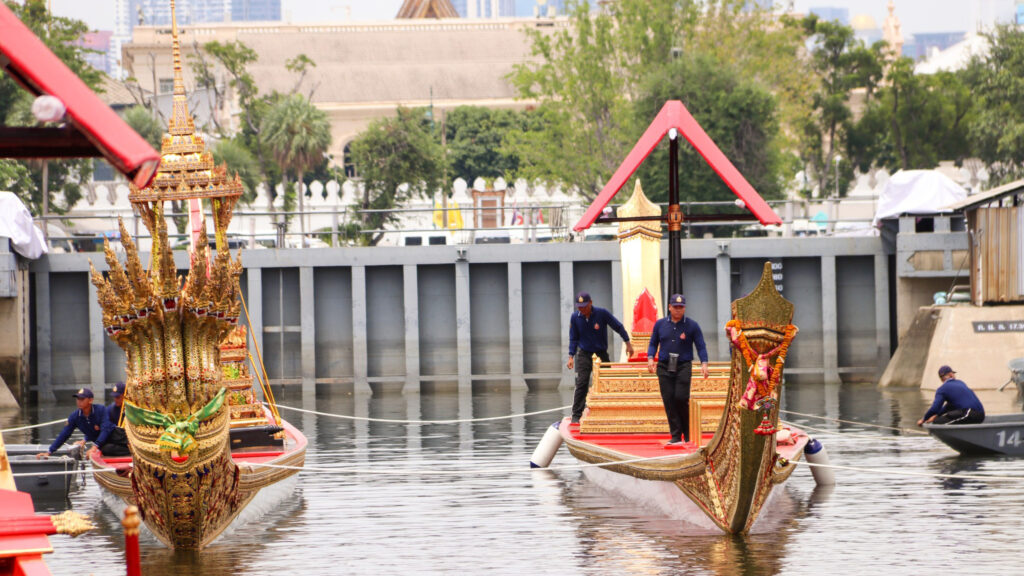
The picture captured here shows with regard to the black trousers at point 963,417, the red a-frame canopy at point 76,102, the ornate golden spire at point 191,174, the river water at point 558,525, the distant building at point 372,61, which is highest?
the distant building at point 372,61

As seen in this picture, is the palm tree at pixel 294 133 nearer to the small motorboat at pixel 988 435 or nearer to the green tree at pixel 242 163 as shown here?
the green tree at pixel 242 163

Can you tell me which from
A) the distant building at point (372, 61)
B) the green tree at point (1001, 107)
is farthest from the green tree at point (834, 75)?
the distant building at point (372, 61)

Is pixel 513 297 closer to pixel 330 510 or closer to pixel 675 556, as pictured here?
pixel 330 510

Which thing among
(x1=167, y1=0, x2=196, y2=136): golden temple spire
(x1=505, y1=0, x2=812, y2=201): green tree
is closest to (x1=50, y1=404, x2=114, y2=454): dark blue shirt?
(x1=167, y1=0, x2=196, y2=136): golden temple spire

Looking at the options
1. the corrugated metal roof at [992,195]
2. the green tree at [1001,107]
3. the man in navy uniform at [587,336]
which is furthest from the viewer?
the green tree at [1001,107]

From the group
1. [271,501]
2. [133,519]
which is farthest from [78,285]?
[133,519]

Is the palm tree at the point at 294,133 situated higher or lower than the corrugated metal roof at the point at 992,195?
higher

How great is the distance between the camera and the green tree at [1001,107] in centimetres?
5156

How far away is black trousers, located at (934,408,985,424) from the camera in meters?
22.3

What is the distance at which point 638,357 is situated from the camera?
20.8 metres

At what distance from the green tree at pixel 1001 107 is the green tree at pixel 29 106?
32089mm

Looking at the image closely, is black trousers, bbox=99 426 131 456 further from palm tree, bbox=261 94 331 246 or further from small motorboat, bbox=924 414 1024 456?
palm tree, bbox=261 94 331 246

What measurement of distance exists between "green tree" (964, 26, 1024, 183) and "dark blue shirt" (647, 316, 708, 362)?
119 ft

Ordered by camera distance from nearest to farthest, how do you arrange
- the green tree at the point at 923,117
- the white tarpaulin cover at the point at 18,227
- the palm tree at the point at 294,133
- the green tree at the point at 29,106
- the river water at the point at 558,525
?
the river water at the point at 558,525 < the white tarpaulin cover at the point at 18,227 < the green tree at the point at 29,106 < the palm tree at the point at 294,133 < the green tree at the point at 923,117
